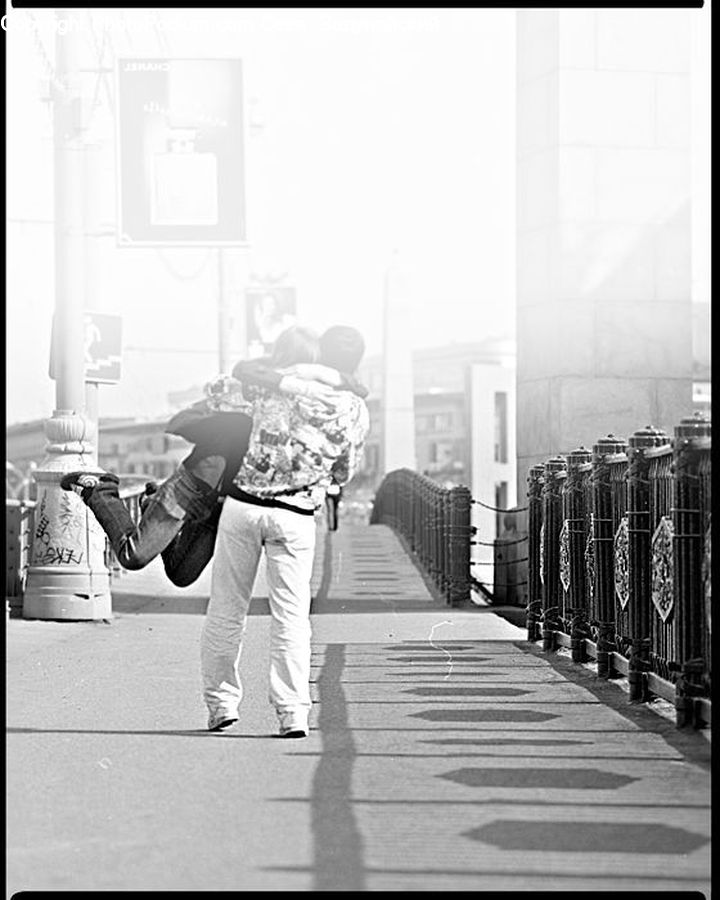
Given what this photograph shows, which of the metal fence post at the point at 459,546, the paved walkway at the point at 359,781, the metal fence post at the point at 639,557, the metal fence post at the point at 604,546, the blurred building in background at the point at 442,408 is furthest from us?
the blurred building in background at the point at 442,408

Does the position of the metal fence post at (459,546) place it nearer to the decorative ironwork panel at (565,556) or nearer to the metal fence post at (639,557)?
the decorative ironwork panel at (565,556)

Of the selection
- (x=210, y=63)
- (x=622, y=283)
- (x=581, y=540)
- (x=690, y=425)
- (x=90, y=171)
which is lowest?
(x=581, y=540)

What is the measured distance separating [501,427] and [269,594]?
1193 inches

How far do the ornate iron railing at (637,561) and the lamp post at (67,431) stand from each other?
3833 mm

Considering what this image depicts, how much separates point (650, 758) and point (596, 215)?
10.6 meters

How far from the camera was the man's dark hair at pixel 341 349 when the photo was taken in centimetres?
728

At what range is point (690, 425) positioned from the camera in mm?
7172

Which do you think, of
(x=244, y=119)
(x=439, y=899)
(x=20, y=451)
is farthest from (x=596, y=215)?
(x=20, y=451)

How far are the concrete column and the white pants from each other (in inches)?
1441

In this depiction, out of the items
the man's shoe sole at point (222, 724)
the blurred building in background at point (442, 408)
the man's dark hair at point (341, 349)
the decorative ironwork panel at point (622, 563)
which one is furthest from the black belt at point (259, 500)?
the blurred building in background at point (442, 408)

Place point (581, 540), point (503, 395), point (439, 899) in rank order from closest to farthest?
point (439, 899) < point (581, 540) < point (503, 395)

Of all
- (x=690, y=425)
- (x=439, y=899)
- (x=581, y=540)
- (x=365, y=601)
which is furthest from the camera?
(x=365, y=601)

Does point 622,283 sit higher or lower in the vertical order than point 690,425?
higher

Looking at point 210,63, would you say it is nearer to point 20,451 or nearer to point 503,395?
point 503,395
